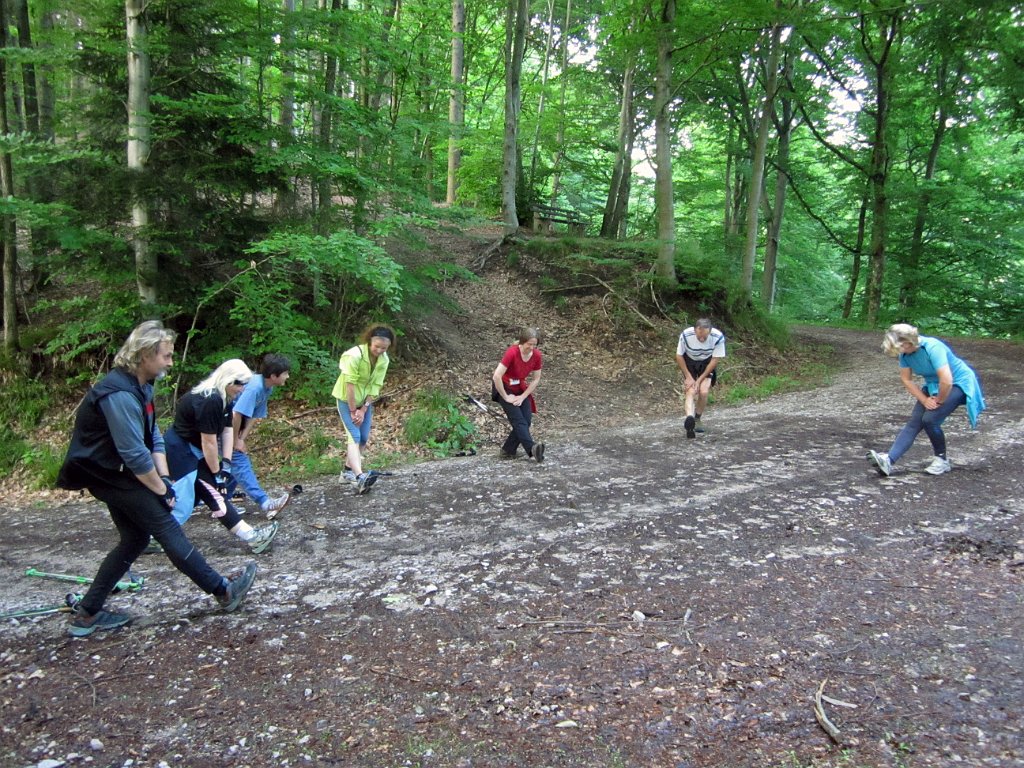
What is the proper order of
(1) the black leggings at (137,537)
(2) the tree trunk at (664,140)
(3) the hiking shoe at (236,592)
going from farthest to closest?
(2) the tree trunk at (664,140) → (3) the hiking shoe at (236,592) → (1) the black leggings at (137,537)

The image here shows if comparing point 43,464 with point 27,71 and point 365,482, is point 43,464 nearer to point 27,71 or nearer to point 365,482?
point 365,482

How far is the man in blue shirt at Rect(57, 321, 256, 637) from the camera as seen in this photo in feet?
10.9

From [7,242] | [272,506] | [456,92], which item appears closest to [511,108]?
[456,92]

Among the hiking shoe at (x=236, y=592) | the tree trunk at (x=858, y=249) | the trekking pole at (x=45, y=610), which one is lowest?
the trekking pole at (x=45, y=610)

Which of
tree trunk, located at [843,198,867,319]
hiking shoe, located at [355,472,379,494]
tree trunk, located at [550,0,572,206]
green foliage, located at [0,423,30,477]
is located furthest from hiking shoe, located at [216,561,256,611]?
tree trunk, located at [843,198,867,319]

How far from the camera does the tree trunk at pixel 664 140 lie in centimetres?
1279

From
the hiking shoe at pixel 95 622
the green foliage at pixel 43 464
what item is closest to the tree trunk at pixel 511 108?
the green foliage at pixel 43 464

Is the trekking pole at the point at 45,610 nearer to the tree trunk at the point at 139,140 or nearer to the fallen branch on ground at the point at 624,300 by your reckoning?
the tree trunk at the point at 139,140

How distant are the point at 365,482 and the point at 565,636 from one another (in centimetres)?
345

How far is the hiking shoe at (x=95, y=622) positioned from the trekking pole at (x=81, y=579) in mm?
493

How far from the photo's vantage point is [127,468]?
3.41 metres

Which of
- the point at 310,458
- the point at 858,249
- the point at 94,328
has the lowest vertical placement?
the point at 310,458

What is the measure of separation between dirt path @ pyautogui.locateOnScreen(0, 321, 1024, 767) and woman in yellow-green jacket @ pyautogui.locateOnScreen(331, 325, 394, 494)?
513 mm

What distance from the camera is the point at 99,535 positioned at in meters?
5.69
